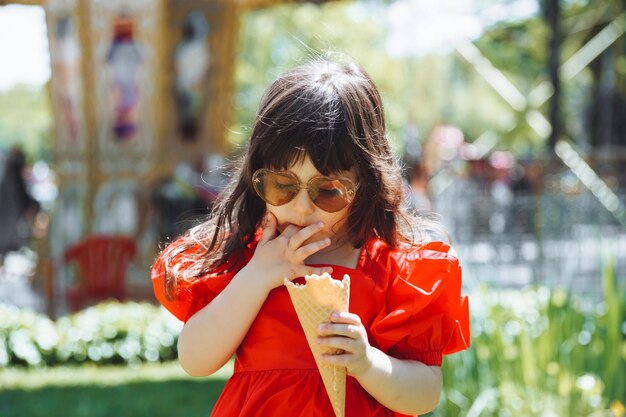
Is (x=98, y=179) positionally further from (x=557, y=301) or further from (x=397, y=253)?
(x=397, y=253)

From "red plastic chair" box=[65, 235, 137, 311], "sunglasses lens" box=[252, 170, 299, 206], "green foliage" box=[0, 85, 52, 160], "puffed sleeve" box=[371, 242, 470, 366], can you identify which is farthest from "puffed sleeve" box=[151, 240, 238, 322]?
"green foliage" box=[0, 85, 52, 160]

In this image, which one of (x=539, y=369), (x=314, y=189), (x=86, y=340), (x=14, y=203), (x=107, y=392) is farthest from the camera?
(x=14, y=203)

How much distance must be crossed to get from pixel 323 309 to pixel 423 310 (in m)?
0.29

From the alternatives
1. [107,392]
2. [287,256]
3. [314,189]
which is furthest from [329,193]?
[107,392]

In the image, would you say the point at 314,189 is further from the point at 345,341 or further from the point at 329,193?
the point at 345,341

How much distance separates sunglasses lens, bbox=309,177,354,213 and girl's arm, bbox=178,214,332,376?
0.05m

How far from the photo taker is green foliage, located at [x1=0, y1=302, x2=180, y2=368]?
6.41 meters

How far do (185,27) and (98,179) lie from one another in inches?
69.3

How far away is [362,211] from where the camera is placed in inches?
77.5

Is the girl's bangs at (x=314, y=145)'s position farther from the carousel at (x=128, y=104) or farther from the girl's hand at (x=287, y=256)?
the carousel at (x=128, y=104)

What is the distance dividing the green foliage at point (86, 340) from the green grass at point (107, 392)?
0.43 feet

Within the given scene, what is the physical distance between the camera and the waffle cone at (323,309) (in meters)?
1.68

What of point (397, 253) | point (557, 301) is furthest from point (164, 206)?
point (397, 253)

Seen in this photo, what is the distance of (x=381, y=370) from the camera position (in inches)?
70.2
